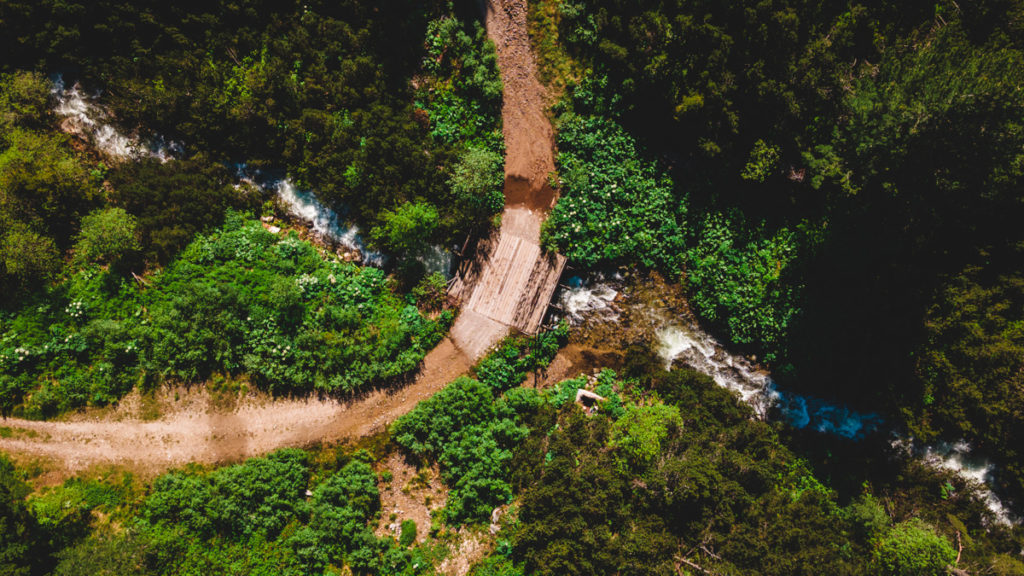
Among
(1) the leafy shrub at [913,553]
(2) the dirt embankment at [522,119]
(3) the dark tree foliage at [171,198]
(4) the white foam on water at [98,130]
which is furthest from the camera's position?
(2) the dirt embankment at [522,119]

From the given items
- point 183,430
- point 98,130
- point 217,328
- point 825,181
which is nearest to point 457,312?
point 217,328

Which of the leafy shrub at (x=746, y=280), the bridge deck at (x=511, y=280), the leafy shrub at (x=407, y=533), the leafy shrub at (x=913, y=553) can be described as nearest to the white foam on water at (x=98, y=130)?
the bridge deck at (x=511, y=280)

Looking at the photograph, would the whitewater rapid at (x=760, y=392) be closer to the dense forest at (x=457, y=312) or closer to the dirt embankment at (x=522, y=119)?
the dense forest at (x=457, y=312)

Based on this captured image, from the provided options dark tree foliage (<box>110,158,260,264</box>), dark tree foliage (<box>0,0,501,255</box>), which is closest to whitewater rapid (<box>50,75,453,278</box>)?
dark tree foliage (<box>0,0,501,255</box>)

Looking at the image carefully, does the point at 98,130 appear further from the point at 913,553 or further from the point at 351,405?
the point at 913,553

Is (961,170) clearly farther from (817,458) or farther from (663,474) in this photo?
(663,474)

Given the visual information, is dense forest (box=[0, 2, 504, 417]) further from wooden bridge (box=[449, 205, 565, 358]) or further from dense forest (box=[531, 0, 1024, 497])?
dense forest (box=[531, 0, 1024, 497])

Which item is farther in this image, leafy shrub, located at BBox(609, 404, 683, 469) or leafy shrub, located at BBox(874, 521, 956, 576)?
leafy shrub, located at BBox(609, 404, 683, 469)
